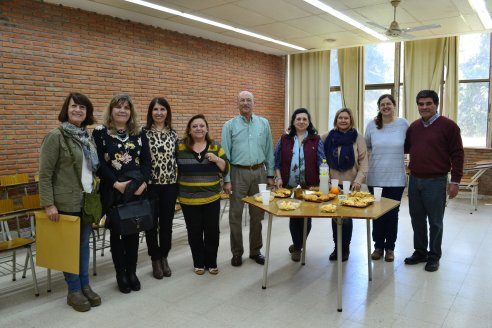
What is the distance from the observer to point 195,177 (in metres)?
3.30

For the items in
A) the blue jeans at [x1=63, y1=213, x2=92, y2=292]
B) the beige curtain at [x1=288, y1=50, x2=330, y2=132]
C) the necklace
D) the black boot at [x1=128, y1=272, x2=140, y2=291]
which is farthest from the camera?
the beige curtain at [x1=288, y1=50, x2=330, y2=132]

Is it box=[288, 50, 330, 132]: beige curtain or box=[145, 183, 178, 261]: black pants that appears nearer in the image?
box=[145, 183, 178, 261]: black pants

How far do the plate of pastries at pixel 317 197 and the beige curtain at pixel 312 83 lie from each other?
20.4ft

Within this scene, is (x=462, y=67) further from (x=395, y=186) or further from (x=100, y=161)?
(x=100, y=161)

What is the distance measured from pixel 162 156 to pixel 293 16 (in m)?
3.85

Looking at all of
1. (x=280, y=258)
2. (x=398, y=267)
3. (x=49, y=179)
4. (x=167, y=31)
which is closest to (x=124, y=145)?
(x=49, y=179)

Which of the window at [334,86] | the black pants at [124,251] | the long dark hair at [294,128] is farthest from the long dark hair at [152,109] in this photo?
the window at [334,86]

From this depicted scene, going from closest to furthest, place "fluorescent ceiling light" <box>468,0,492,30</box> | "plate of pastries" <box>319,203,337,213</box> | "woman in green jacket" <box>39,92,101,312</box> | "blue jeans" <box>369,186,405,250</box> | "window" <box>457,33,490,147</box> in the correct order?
"woman in green jacket" <box>39,92,101,312</box> → "plate of pastries" <box>319,203,337,213</box> → "blue jeans" <box>369,186,405,250</box> → "fluorescent ceiling light" <box>468,0,492,30</box> → "window" <box>457,33,490,147</box>

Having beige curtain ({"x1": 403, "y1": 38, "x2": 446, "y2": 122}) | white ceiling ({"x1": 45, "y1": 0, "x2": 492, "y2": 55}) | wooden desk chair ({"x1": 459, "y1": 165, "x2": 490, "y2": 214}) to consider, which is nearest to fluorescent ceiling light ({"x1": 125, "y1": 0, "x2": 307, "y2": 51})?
white ceiling ({"x1": 45, "y1": 0, "x2": 492, "y2": 55})

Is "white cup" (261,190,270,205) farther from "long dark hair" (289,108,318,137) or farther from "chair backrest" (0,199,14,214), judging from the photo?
"chair backrest" (0,199,14,214)

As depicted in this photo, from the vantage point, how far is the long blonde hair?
295 centimetres

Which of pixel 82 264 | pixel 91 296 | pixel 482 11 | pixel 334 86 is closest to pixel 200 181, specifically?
pixel 82 264

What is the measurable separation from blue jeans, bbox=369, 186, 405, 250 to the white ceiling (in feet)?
9.61

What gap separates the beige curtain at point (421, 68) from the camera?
24.9ft
